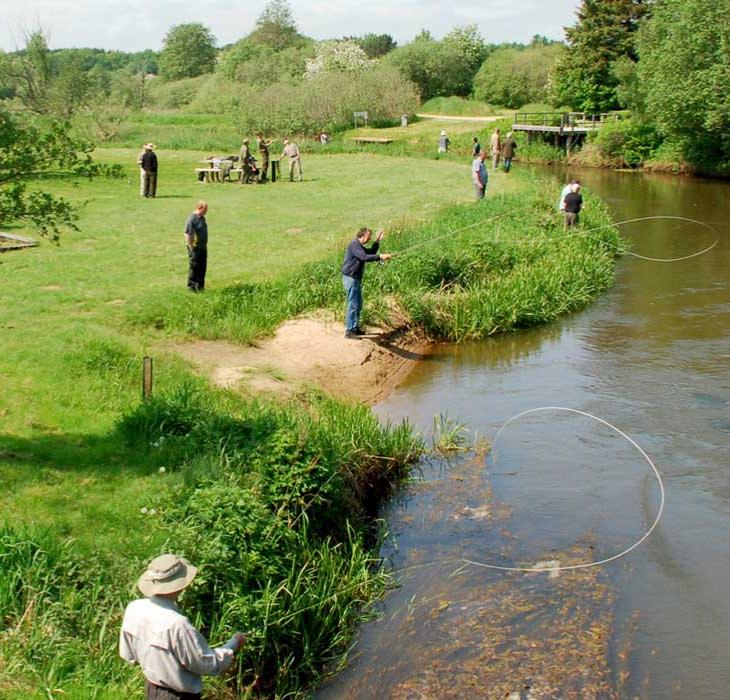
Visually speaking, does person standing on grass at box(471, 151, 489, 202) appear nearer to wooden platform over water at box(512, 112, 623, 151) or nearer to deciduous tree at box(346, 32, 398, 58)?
wooden platform over water at box(512, 112, 623, 151)

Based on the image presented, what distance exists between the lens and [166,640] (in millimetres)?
5844

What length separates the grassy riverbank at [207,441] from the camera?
830cm

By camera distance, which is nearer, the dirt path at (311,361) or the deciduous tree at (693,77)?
the dirt path at (311,361)

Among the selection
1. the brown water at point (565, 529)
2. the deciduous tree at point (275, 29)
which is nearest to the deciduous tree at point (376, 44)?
the deciduous tree at point (275, 29)

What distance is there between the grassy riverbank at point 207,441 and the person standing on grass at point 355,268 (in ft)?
3.15

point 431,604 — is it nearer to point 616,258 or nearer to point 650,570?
point 650,570

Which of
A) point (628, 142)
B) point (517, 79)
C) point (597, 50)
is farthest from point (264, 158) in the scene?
point (517, 79)

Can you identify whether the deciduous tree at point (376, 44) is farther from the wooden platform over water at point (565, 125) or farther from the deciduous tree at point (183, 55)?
the wooden platform over water at point (565, 125)

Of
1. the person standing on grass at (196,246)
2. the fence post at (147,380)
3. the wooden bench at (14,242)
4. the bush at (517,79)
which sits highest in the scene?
the bush at (517,79)

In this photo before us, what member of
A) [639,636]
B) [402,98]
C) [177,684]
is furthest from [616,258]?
[402,98]

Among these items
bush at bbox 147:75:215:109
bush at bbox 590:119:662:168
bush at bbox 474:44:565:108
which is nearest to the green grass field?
bush at bbox 590:119:662:168

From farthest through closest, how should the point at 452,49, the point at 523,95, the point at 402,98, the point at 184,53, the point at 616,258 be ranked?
Result: the point at 184,53 → the point at 452,49 → the point at 523,95 → the point at 402,98 → the point at 616,258

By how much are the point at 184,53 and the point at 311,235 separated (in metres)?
108

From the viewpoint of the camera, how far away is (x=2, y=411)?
1190 cm
